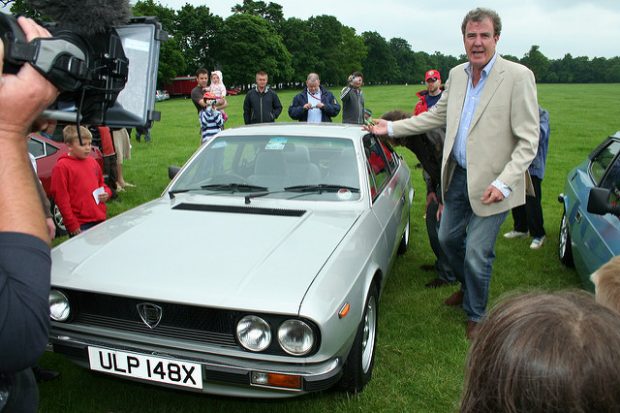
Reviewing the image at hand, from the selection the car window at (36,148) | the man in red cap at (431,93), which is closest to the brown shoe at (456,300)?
the man in red cap at (431,93)

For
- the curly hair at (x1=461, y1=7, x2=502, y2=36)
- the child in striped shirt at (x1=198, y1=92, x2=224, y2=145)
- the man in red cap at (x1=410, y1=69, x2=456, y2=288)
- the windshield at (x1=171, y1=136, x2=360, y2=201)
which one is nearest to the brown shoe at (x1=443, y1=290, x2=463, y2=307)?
the man in red cap at (x1=410, y1=69, x2=456, y2=288)

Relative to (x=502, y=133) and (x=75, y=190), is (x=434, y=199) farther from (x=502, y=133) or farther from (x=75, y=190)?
(x=75, y=190)

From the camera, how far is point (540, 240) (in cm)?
580

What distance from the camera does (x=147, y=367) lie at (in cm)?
248

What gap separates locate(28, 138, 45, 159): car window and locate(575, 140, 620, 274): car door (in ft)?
20.9

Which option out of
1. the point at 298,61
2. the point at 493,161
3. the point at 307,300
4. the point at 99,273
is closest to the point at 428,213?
the point at 493,161

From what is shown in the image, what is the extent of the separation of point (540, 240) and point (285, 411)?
13.6ft

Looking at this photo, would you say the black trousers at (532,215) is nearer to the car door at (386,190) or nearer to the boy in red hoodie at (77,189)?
the car door at (386,190)

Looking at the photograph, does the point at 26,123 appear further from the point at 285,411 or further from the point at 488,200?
the point at 488,200

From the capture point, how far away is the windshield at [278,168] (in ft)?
12.4

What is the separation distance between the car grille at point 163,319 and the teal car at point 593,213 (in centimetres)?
245

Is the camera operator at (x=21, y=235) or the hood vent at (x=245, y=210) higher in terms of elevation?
the camera operator at (x=21, y=235)

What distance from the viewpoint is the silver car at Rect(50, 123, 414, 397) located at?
240 centimetres

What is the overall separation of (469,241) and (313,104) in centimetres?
587
